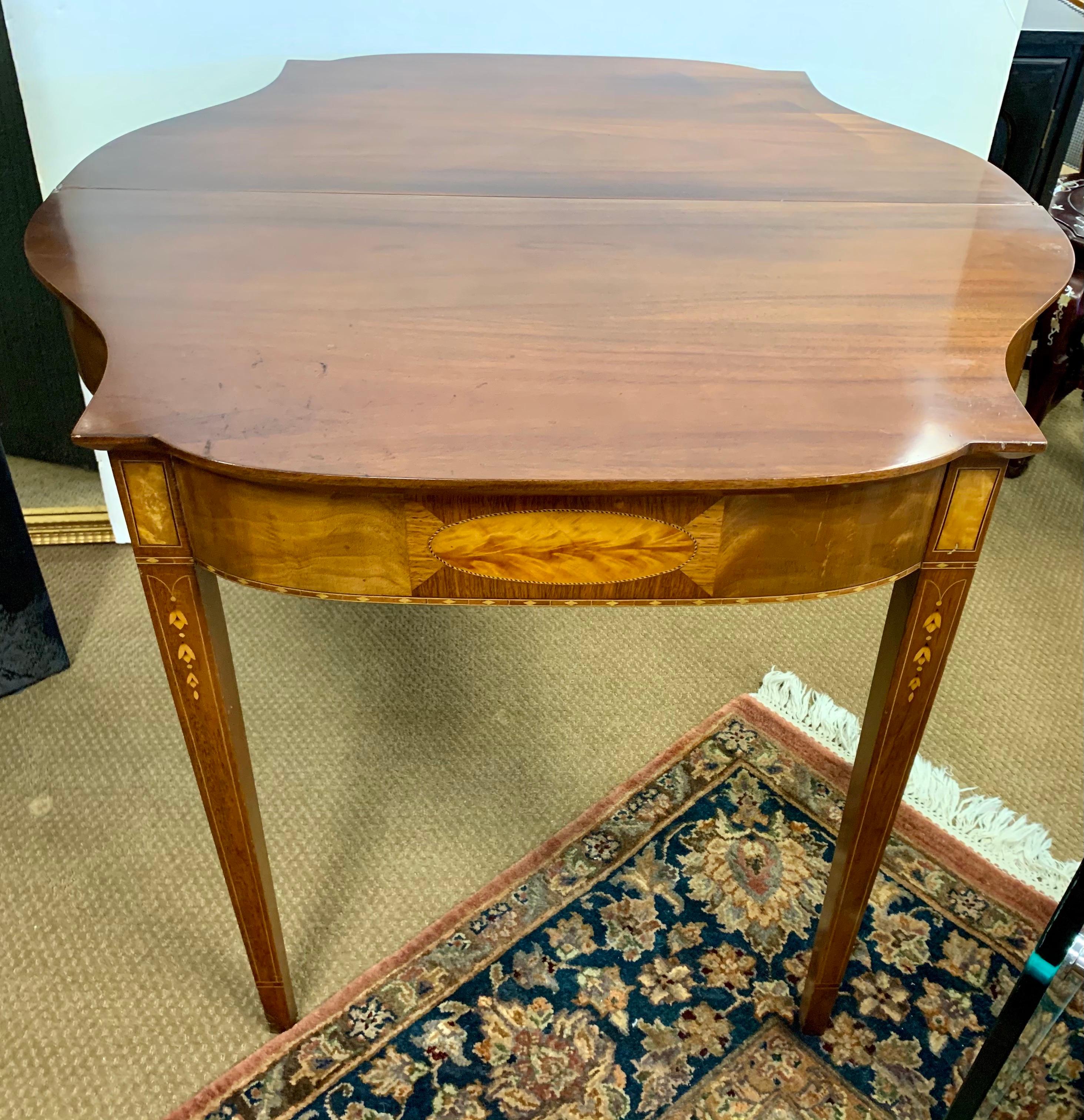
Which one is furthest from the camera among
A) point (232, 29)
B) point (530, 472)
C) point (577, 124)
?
point (232, 29)

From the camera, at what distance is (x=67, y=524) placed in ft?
5.80

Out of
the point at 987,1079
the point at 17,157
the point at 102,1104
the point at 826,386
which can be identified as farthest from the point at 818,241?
the point at 17,157

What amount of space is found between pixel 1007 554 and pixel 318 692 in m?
1.25

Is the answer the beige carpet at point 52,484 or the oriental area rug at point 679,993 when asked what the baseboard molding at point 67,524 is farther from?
the oriental area rug at point 679,993

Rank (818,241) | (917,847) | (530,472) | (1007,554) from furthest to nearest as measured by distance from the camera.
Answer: (1007,554) → (917,847) → (818,241) → (530,472)

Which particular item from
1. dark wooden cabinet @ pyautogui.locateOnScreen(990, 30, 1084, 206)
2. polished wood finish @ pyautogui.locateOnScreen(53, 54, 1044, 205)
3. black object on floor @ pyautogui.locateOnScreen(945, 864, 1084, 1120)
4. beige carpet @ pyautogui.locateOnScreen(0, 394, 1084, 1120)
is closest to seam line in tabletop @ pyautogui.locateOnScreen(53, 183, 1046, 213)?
polished wood finish @ pyautogui.locateOnScreen(53, 54, 1044, 205)

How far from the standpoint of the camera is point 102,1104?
1.02 meters

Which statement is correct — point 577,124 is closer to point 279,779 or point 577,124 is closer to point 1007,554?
point 279,779

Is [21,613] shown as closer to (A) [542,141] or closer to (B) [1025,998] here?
(A) [542,141]

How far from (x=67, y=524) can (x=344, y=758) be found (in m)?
0.75

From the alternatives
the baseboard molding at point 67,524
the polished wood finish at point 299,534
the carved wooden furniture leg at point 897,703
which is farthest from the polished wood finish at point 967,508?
the baseboard molding at point 67,524

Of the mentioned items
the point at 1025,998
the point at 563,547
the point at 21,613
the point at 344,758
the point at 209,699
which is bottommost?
the point at 344,758

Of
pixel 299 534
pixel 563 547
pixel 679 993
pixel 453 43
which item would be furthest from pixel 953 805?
pixel 453 43

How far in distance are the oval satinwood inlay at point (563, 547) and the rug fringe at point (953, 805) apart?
0.65 meters
